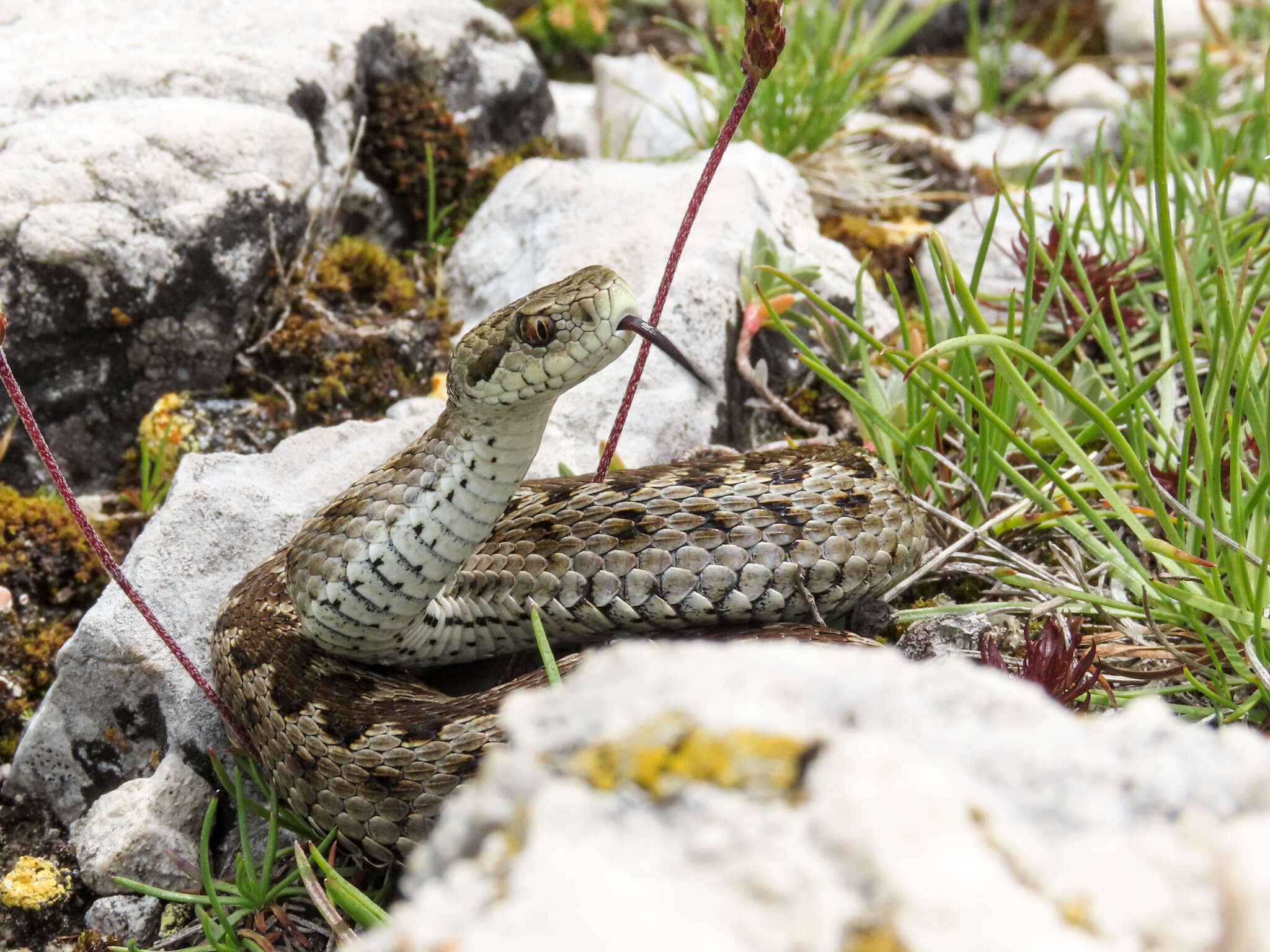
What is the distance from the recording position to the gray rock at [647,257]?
4.44 m

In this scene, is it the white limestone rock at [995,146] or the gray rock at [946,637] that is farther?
the white limestone rock at [995,146]

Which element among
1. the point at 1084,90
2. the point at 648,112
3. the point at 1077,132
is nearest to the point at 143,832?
the point at 648,112

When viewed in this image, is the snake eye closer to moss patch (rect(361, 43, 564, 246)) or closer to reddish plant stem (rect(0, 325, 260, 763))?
reddish plant stem (rect(0, 325, 260, 763))

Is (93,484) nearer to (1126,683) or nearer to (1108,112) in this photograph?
(1126,683)

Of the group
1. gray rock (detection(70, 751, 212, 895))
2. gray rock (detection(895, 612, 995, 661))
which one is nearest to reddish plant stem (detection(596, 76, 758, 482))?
gray rock (detection(895, 612, 995, 661))

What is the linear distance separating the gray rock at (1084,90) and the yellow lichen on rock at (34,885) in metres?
8.68

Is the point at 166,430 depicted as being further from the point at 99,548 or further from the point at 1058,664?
the point at 1058,664

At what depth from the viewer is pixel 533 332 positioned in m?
2.72

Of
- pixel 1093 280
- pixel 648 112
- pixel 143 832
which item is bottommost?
pixel 143 832

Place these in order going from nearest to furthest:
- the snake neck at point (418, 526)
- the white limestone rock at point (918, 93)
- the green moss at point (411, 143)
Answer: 1. the snake neck at point (418, 526)
2. the green moss at point (411, 143)
3. the white limestone rock at point (918, 93)

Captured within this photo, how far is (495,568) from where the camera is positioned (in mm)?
3311

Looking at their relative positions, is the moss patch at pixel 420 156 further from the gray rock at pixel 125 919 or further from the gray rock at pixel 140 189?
the gray rock at pixel 125 919

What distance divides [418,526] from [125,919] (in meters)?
1.56

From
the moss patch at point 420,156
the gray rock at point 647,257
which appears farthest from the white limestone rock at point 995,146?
the moss patch at point 420,156
